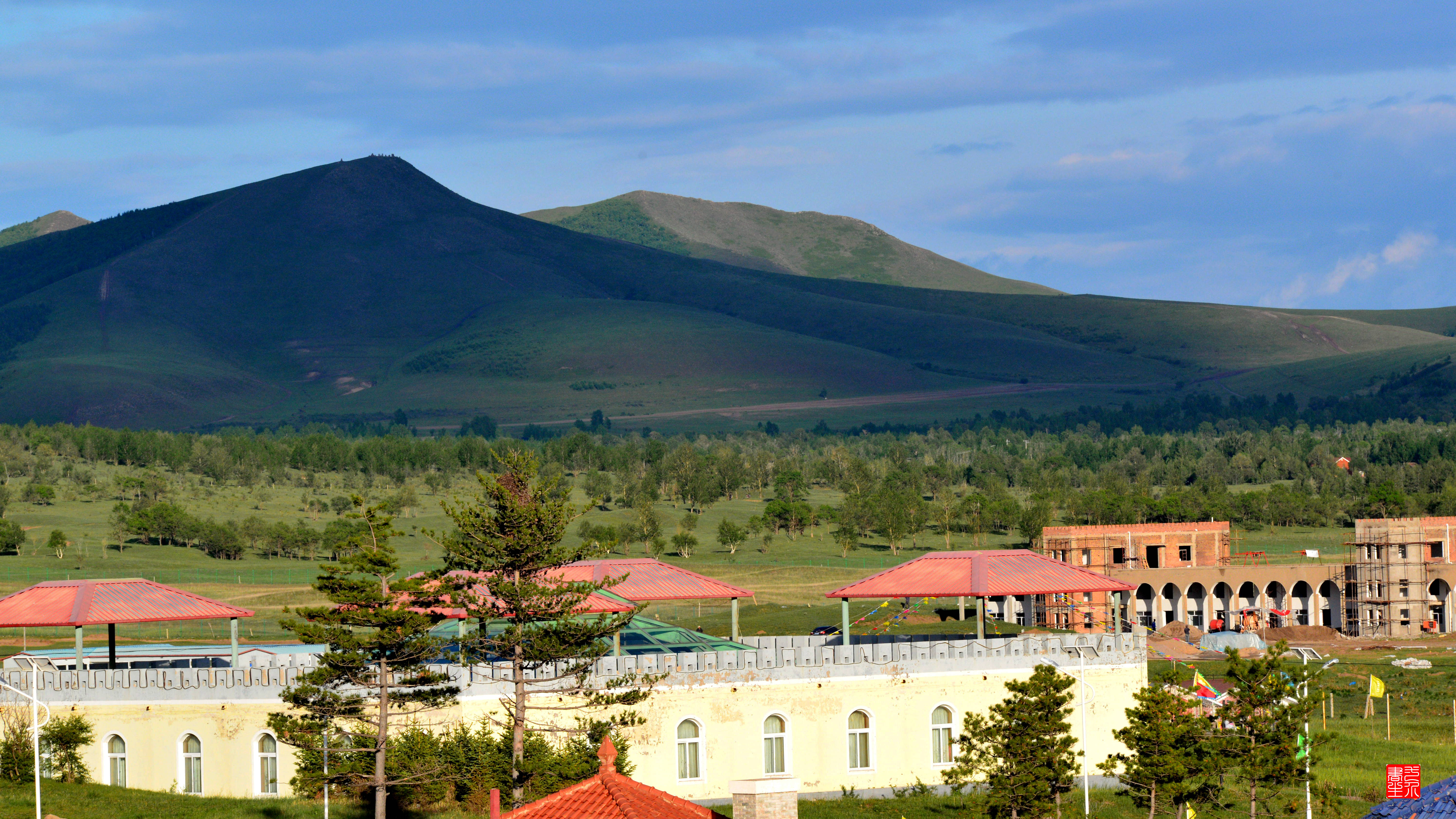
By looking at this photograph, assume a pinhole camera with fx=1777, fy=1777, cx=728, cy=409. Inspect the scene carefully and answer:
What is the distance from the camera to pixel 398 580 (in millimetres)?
50312

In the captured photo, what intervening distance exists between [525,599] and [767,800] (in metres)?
20.0

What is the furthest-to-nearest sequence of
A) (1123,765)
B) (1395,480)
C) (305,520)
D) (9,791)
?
(1395,480), (305,520), (1123,765), (9,791)

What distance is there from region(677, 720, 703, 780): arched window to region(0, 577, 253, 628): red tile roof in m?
14.9

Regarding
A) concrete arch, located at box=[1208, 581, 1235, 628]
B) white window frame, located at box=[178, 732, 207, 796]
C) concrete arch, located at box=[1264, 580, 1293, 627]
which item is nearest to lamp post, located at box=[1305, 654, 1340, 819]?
white window frame, located at box=[178, 732, 207, 796]

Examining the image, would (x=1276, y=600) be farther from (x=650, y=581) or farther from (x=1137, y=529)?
(x=650, y=581)

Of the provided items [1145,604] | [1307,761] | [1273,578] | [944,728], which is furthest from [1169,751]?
[1273,578]

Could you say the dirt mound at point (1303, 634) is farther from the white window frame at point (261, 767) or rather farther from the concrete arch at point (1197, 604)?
the white window frame at point (261, 767)

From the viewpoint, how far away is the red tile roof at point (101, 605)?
180 ft

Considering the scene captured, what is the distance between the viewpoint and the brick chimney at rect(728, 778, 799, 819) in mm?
30375

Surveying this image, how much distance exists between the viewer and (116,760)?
54.2 metres

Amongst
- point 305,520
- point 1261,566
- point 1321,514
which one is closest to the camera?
point 1261,566

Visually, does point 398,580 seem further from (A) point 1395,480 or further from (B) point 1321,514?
(A) point 1395,480

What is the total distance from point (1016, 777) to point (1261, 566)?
284 ft

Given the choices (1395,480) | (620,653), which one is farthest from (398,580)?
(1395,480)
